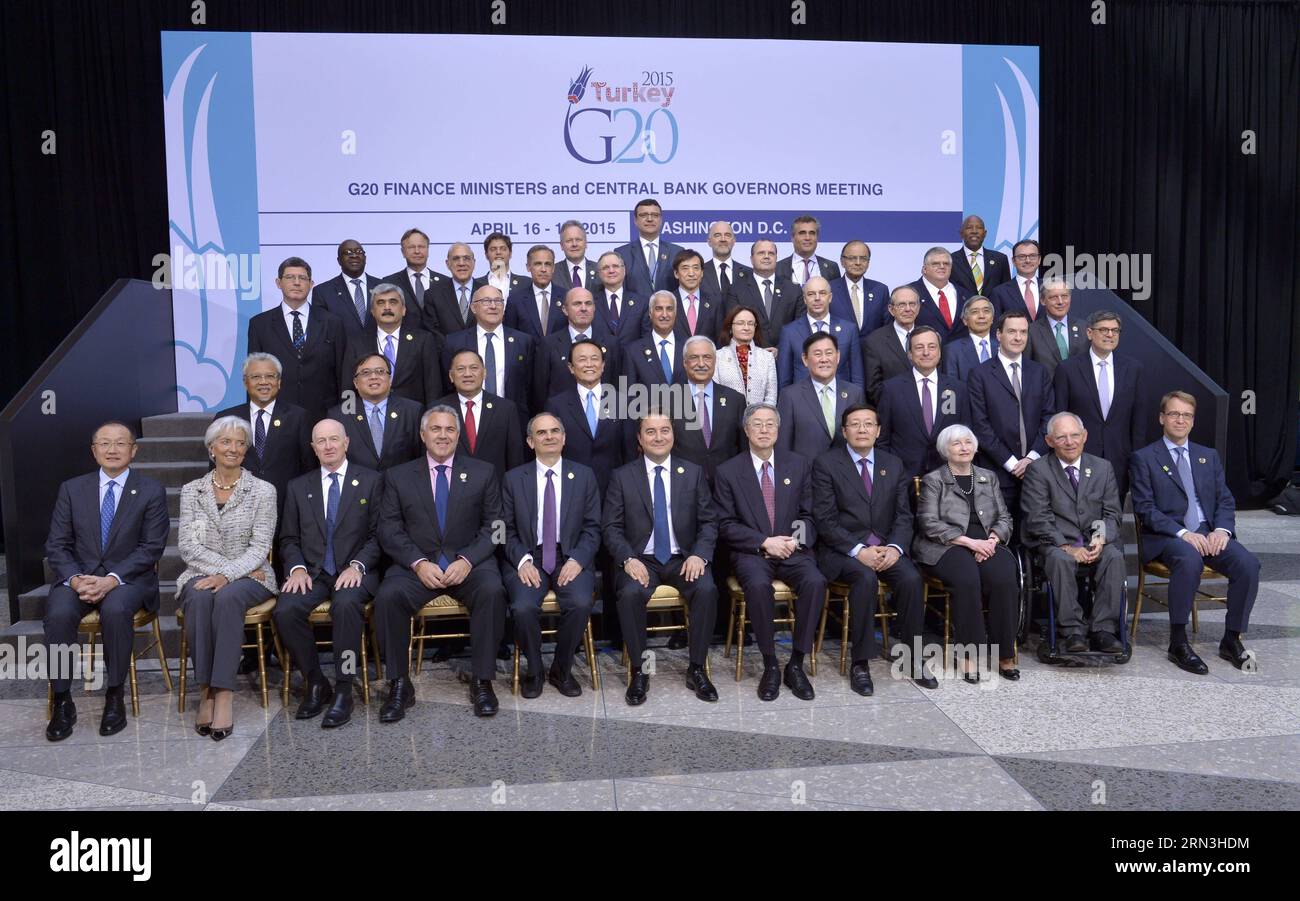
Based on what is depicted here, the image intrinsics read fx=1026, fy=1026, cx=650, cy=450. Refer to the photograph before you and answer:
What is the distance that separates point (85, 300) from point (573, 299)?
4633 millimetres

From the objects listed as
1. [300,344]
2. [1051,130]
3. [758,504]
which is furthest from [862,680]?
[1051,130]

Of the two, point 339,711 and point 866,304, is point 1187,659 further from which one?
point 339,711

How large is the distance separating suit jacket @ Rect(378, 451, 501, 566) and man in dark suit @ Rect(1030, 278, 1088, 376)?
10.6ft

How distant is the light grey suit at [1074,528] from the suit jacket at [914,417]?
482 millimetres

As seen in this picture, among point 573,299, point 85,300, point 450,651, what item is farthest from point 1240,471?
point 85,300

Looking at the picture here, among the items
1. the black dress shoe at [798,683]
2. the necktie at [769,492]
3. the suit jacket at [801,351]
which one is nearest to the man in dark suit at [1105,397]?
the suit jacket at [801,351]

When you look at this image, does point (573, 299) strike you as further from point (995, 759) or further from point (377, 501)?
point (995, 759)

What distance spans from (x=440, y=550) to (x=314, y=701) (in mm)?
829

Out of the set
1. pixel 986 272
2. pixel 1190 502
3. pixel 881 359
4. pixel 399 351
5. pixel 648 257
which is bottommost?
pixel 1190 502

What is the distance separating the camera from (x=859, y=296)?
20.5 feet

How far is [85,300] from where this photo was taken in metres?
7.87

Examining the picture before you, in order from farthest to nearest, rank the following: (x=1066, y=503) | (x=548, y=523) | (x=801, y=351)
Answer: (x=801, y=351) < (x=1066, y=503) < (x=548, y=523)
